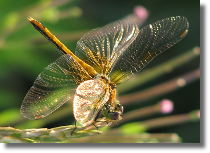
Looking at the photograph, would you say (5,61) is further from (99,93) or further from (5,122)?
(99,93)

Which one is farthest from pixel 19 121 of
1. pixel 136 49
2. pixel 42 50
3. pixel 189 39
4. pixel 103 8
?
pixel 189 39

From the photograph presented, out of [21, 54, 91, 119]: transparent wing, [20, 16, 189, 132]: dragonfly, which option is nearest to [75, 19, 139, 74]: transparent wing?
[20, 16, 189, 132]: dragonfly

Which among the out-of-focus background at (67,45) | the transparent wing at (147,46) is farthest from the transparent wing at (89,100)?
the out-of-focus background at (67,45)

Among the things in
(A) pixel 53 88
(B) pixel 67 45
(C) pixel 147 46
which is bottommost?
(A) pixel 53 88

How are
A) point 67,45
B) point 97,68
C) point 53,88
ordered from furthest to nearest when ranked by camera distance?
point 67,45
point 97,68
point 53,88

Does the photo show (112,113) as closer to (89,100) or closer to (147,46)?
(89,100)

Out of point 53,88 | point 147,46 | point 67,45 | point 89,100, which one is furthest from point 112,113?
point 67,45
